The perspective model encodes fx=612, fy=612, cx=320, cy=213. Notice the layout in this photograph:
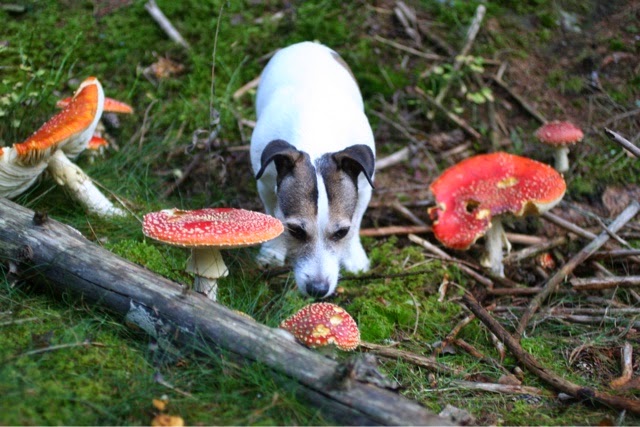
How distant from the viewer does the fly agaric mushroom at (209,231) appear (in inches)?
118

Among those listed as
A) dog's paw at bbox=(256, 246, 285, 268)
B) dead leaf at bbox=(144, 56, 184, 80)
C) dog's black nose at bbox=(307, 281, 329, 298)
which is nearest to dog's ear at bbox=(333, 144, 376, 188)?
dog's black nose at bbox=(307, 281, 329, 298)

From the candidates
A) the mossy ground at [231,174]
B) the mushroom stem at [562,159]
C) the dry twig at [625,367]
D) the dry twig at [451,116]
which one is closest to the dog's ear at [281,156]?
the mossy ground at [231,174]

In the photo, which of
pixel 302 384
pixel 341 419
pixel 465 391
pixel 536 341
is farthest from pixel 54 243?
pixel 536 341

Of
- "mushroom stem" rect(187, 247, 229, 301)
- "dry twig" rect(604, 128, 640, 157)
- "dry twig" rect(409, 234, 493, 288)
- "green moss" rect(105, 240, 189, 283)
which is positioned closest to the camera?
"mushroom stem" rect(187, 247, 229, 301)

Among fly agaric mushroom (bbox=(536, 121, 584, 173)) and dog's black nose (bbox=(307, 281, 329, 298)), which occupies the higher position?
dog's black nose (bbox=(307, 281, 329, 298))

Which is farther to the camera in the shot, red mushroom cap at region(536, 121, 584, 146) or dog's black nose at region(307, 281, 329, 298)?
red mushroom cap at region(536, 121, 584, 146)

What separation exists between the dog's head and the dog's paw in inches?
16.2

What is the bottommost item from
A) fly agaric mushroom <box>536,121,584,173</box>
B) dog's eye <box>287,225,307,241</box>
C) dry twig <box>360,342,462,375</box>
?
fly agaric mushroom <box>536,121,584,173</box>

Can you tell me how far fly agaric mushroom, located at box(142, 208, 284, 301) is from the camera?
9.85ft

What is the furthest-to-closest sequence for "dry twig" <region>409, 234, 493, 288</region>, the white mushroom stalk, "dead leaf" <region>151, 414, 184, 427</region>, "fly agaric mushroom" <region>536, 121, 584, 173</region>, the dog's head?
"fly agaric mushroom" <region>536, 121, 584, 173</region> < "dry twig" <region>409, 234, 493, 288</region> < the dog's head < the white mushroom stalk < "dead leaf" <region>151, 414, 184, 427</region>

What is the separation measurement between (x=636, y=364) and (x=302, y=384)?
2364 mm

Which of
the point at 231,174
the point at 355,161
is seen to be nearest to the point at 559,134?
the point at 355,161

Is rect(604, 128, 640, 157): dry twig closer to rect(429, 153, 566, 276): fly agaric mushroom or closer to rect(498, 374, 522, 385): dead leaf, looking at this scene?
rect(429, 153, 566, 276): fly agaric mushroom

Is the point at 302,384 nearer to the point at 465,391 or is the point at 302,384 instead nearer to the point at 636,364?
the point at 465,391
